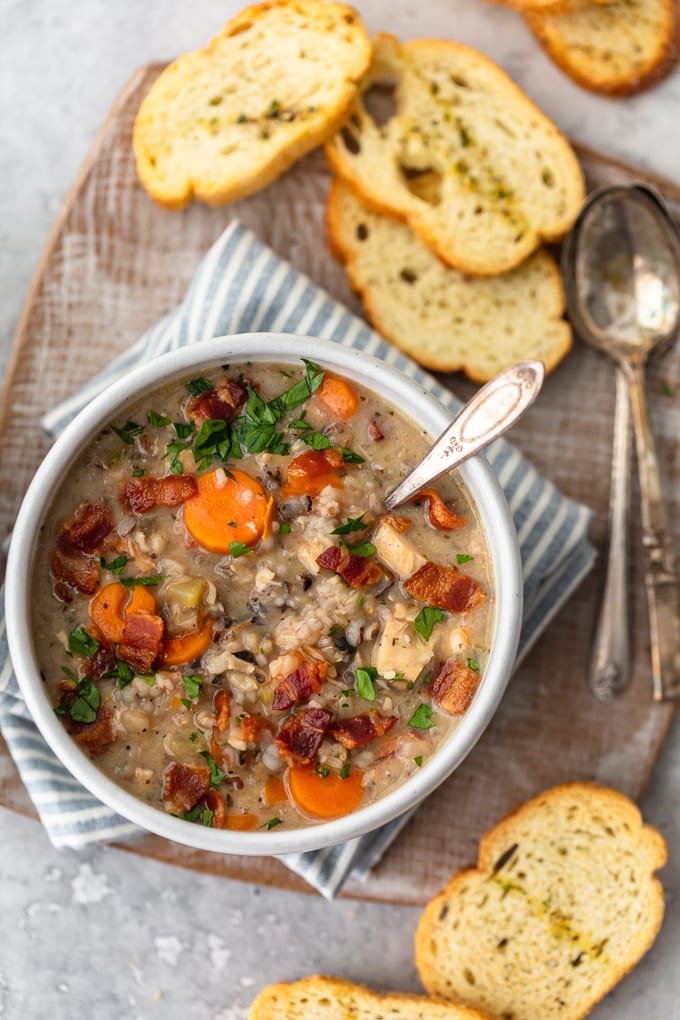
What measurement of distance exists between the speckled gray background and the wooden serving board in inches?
5.8

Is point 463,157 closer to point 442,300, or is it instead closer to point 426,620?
point 442,300

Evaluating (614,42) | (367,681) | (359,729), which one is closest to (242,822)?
(359,729)

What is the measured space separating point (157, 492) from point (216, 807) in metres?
0.83

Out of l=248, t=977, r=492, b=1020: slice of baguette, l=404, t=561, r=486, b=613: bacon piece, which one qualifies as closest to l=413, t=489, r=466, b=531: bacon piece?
l=404, t=561, r=486, b=613: bacon piece

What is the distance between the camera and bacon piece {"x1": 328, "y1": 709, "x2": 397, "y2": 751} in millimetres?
2719

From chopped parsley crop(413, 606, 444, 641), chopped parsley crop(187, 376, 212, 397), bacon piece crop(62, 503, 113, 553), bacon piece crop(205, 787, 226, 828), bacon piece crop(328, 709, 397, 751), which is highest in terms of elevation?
chopped parsley crop(187, 376, 212, 397)

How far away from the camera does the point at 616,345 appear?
367cm

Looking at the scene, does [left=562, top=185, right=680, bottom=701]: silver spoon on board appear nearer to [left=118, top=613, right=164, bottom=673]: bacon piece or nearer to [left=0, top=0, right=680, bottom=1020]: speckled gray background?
[left=0, top=0, right=680, bottom=1020]: speckled gray background

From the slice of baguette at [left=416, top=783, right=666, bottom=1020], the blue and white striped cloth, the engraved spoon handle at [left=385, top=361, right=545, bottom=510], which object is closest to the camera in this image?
the engraved spoon handle at [left=385, top=361, right=545, bottom=510]

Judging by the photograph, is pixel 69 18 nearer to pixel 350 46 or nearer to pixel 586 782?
pixel 350 46

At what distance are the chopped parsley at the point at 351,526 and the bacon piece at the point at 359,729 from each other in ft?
1.56

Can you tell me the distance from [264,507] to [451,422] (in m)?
0.53

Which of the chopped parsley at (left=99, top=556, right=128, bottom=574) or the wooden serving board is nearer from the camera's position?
the chopped parsley at (left=99, top=556, right=128, bottom=574)

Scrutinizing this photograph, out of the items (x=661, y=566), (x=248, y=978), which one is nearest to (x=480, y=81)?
(x=661, y=566)
